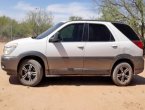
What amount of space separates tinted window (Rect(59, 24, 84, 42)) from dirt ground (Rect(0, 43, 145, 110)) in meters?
1.42

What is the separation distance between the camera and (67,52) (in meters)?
10.8

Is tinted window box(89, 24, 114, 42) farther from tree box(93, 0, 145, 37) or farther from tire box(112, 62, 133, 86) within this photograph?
tree box(93, 0, 145, 37)

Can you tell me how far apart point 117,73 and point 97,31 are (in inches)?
56.6

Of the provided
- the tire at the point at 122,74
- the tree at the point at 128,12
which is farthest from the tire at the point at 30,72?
the tree at the point at 128,12

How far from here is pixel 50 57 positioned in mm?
10688

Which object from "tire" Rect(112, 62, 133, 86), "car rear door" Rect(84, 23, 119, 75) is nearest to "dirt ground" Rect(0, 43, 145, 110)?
"tire" Rect(112, 62, 133, 86)

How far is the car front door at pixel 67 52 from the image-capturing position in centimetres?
1072

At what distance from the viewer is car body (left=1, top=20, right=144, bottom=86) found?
1062 cm

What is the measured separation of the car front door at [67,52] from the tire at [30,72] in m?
0.38

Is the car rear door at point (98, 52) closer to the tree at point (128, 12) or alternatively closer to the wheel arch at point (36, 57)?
the wheel arch at point (36, 57)
